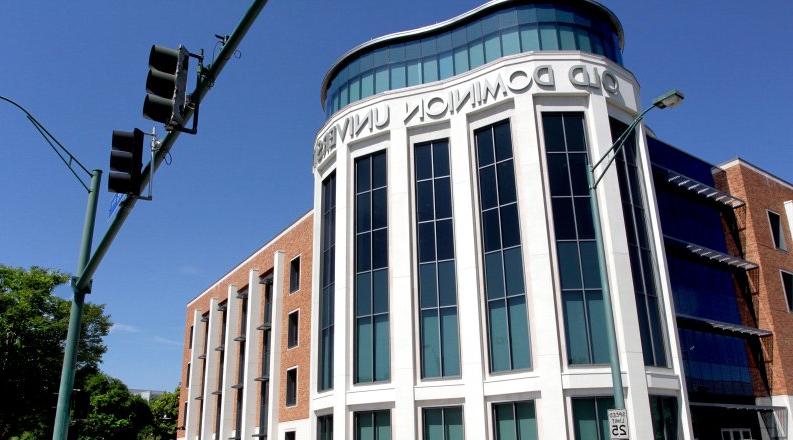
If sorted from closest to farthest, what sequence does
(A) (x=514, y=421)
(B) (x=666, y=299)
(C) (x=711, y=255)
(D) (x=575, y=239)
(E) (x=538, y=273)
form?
(A) (x=514, y=421) < (E) (x=538, y=273) < (D) (x=575, y=239) < (B) (x=666, y=299) < (C) (x=711, y=255)

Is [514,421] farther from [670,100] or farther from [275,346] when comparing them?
[275,346]

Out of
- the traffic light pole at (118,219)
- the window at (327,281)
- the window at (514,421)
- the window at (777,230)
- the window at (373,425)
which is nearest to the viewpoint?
the traffic light pole at (118,219)

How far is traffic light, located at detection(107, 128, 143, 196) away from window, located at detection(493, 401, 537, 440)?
17.0 m

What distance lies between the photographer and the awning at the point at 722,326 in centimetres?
2870

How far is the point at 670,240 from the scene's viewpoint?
29391 mm

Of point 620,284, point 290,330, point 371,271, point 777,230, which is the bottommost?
point 620,284

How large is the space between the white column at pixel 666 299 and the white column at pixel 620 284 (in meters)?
2.11

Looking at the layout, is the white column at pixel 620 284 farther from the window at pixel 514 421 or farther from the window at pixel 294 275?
the window at pixel 294 275

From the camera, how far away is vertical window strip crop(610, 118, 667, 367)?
24.0 meters

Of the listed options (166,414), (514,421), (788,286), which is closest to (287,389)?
(514,421)

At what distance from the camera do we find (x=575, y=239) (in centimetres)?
2423

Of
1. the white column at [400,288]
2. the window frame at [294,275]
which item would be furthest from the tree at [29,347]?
the white column at [400,288]

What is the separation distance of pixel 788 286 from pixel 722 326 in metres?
8.19

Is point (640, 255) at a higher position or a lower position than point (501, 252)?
lower
